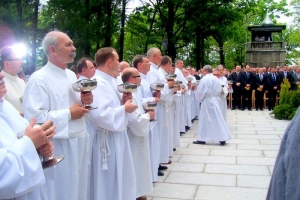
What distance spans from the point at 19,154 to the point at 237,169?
5.38 meters

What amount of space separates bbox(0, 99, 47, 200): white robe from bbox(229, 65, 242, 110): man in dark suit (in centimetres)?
1639

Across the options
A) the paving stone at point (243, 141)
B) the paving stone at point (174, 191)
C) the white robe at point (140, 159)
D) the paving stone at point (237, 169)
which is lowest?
the paving stone at point (174, 191)

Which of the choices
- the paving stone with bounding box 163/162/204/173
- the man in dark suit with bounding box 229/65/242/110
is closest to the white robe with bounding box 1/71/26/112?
the paving stone with bounding box 163/162/204/173

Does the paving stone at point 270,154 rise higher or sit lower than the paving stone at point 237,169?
higher

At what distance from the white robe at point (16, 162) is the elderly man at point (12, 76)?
2464mm

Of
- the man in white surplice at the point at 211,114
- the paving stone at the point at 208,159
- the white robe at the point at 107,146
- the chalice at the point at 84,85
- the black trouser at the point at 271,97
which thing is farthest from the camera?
the black trouser at the point at 271,97

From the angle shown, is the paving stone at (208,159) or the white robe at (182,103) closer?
the paving stone at (208,159)

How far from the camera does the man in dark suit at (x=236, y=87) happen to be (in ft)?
58.9

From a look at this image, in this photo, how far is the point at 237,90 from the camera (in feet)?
58.9

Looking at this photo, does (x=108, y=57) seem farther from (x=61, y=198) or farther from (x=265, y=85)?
(x=265, y=85)

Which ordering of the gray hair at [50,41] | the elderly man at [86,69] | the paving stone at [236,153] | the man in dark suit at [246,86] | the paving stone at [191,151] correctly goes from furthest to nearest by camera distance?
the man in dark suit at [246,86]
the paving stone at [191,151]
the paving stone at [236,153]
the elderly man at [86,69]
the gray hair at [50,41]

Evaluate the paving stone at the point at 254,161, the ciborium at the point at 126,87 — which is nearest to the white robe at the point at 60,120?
the ciborium at the point at 126,87

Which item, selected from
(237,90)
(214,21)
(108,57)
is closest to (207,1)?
(214,21)

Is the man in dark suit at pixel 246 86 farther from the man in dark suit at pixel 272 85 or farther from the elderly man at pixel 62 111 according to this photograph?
the elderly man at pixel 62 111
